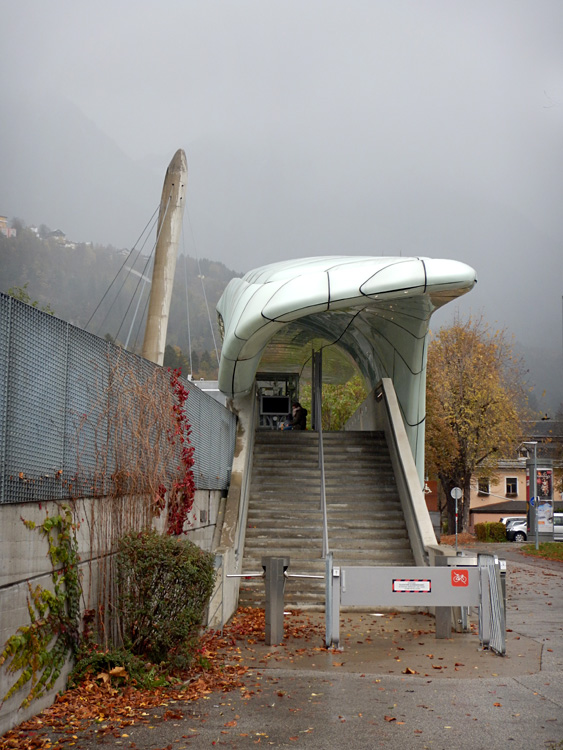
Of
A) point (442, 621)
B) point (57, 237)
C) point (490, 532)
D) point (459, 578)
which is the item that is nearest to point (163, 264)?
point (442, 621)

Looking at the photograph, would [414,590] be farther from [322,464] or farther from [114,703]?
[322,464]

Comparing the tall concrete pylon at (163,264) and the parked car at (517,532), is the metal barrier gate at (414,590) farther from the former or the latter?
the parked car at (517,532)

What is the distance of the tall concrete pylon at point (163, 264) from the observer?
29680mm

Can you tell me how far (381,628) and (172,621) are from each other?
5.06 m

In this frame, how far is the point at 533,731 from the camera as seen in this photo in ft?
21.0

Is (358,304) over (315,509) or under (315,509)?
over

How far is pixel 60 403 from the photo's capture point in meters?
7.48

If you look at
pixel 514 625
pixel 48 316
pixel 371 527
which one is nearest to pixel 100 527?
pixel 48 316

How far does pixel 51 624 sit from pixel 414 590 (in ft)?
15.7

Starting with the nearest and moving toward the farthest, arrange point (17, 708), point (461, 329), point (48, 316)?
point (17, 708) < point (48, 316) < point (461, 329)

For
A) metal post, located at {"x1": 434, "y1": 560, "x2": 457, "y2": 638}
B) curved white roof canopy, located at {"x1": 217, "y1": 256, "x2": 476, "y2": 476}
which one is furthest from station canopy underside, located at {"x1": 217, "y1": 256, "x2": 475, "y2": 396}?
metal post, located at {"x1": 434, "y1": 560, "x2": 457, "y2": 638}

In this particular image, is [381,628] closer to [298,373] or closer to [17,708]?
[17,708]

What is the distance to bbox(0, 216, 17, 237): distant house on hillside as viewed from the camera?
158 m

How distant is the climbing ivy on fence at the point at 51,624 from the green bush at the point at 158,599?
0.53 metres
